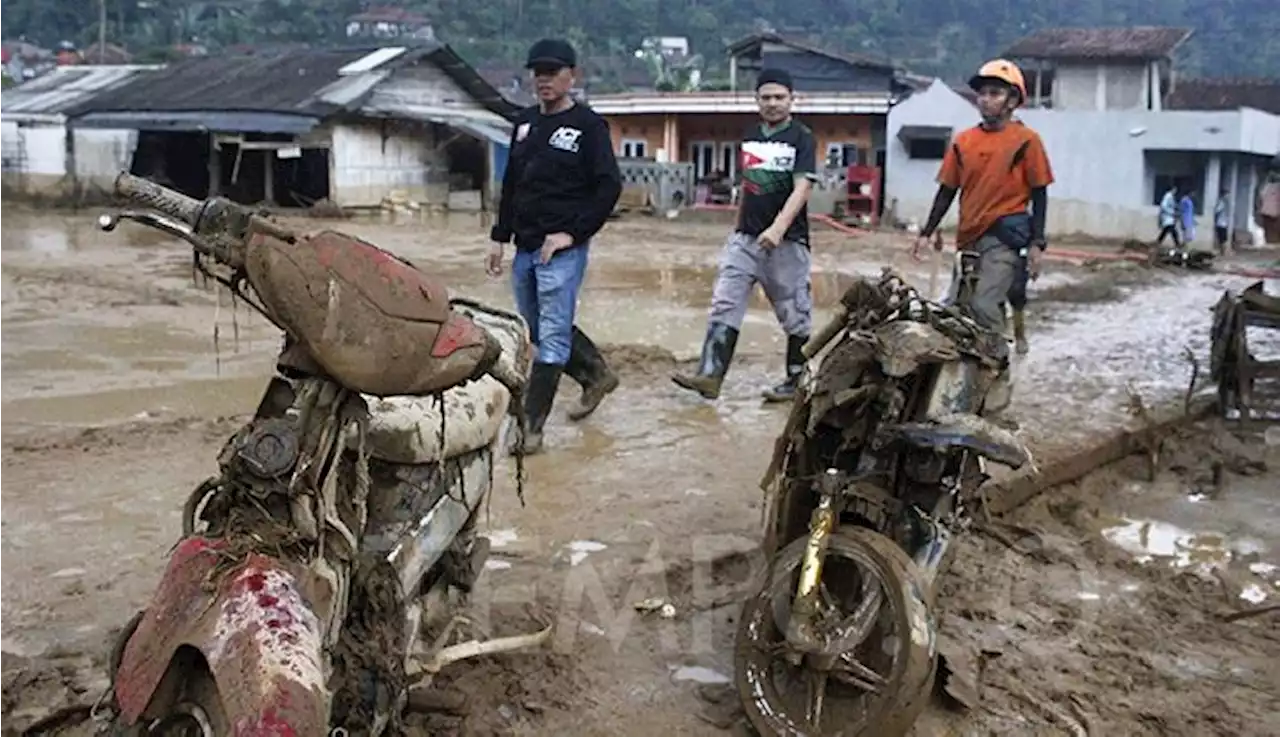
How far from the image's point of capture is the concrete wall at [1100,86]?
38.0 m

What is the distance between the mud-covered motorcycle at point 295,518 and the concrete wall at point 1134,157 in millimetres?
26054

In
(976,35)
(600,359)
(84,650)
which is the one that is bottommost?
(84,650)

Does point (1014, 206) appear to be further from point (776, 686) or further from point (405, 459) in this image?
point (405, 459)

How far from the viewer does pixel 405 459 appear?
3.15 m

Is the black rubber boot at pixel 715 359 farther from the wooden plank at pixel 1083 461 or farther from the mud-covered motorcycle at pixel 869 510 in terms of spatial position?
the mud-covered motorcycle at pixel 869 510

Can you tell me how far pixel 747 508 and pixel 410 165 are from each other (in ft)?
89.7

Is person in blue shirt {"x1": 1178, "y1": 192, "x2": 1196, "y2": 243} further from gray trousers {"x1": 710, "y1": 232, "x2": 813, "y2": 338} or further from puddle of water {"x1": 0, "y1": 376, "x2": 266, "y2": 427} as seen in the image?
puddle of water {"x1": 0, "y1": 376, "x2": 266, "y2": 427}

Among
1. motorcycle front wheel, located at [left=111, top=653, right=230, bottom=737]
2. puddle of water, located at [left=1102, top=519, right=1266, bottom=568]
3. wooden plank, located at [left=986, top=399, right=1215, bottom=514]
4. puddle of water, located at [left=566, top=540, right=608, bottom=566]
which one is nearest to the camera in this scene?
motorcycle front wheel, located at [left=111, top=653, right=230, bottom=737]

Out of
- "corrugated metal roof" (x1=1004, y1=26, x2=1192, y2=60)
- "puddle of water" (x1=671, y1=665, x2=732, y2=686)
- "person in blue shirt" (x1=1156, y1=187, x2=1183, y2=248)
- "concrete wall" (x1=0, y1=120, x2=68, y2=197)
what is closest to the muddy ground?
"puddle of water" (x1=671, y1=665, x2=732, y2=686)

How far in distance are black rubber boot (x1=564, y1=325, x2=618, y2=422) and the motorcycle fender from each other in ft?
14.1

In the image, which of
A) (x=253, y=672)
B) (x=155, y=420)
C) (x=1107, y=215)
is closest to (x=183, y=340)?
(x=155, y=420)

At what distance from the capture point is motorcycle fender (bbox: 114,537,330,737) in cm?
235

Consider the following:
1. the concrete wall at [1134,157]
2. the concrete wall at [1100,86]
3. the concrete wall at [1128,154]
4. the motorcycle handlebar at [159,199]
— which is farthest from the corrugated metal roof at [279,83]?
the motorcycle handlebar at [159,199]

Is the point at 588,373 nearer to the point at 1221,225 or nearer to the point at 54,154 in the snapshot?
the point at 1221,225
